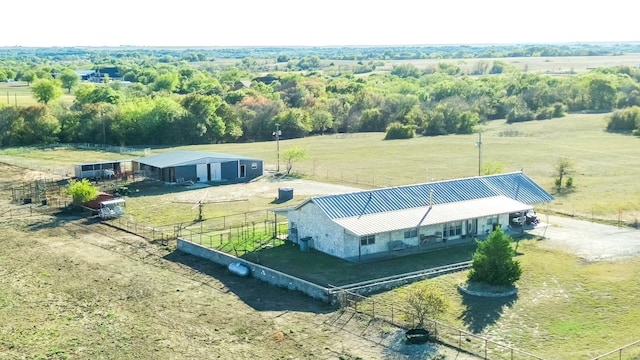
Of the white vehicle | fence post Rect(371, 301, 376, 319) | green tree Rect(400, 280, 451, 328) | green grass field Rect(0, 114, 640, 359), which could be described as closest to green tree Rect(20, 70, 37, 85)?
green grass field Rect(0, 114, 640, 359)

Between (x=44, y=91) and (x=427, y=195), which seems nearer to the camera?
(x=427, y=195)

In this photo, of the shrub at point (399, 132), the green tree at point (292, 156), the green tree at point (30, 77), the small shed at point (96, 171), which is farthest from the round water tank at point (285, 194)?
the green tree at point (30, 77)

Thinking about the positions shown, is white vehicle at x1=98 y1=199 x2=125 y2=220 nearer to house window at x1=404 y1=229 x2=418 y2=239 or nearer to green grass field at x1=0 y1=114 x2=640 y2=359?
green grass field at x1=0 y1=114 x2=640 y2=359

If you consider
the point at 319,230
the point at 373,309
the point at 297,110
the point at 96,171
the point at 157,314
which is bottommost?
the point at 157,314

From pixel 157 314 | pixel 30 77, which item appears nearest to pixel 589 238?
pixel 157 314

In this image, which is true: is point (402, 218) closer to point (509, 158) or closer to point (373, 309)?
point (373, 309)

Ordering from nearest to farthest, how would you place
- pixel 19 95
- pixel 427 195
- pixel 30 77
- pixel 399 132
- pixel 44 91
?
pixel 427 195 → pixel 399 132 → pixel 44 91 → pixel 19 95 → pixel 30 77
